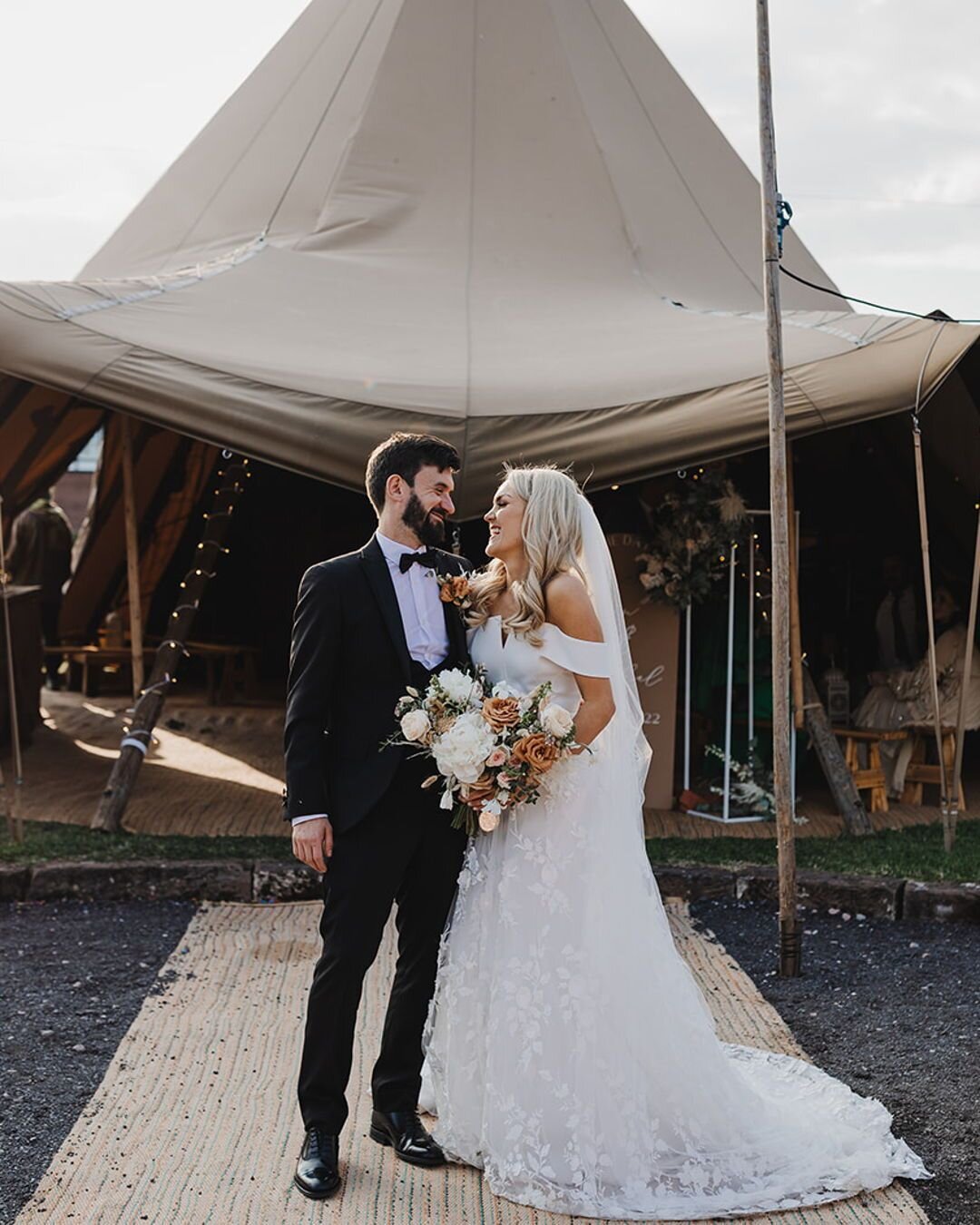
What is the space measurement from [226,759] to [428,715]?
5.68 metres

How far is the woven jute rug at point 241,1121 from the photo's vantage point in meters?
2.99

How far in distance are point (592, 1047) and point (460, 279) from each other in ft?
16.5

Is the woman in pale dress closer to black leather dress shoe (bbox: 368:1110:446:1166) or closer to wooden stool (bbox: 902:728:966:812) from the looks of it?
wooden stool (bbox: 902:728:966:812)

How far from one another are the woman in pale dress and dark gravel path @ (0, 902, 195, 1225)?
4.11m

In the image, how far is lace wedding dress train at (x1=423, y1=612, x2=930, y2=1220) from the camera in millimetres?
3078

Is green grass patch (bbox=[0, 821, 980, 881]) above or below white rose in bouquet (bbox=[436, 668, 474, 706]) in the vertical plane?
below

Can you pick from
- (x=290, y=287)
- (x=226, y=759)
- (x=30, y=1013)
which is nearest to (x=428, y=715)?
(x=30, y=1013)

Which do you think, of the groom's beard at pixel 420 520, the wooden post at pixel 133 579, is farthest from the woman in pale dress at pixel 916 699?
the groom's beard at pixel 420 520

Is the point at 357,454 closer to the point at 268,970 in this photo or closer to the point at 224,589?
the point at 268,970

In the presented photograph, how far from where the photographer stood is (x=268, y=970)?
4.77 m

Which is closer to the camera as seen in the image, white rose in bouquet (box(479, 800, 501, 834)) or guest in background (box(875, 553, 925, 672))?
white rose in bouquet (box(479, 800, 501, 834))

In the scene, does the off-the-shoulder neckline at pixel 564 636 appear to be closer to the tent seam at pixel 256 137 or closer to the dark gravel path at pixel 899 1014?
the dark gravel path at pixel 899 1014

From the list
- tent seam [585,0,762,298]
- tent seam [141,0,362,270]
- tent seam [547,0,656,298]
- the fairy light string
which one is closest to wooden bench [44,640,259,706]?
tent seam [141,0,362,270]

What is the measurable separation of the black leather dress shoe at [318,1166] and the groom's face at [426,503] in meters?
1.40
